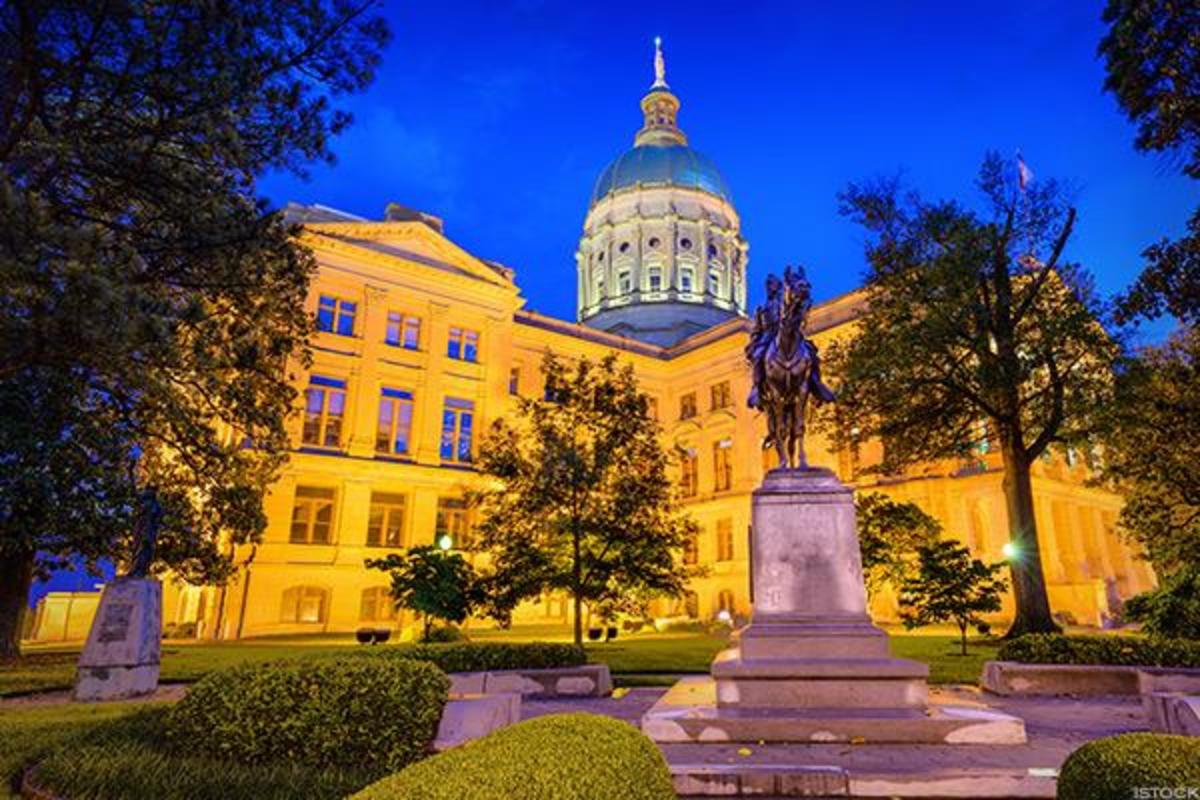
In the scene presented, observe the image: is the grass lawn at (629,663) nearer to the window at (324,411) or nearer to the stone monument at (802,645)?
the stone monument at (802,645)

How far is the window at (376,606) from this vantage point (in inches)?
1369

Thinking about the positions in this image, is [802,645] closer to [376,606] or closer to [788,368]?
[788,368]

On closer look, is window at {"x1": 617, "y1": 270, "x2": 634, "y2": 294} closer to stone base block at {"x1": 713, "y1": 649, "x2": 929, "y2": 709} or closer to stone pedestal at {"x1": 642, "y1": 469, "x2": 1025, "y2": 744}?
stone pedestal at {"x1": 642, "y1": 469, "x2": 1025, "y2": 744}

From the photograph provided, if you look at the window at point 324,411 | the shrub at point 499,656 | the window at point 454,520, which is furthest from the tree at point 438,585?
the window at point 454,520

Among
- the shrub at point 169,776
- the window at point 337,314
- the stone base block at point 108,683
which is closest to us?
the shrub at point 169,776

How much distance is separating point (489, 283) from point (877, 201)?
86.0 feet

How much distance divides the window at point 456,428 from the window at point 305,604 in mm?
10065

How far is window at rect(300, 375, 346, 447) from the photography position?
36.2 m

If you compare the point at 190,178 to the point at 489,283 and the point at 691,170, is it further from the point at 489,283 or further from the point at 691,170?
the point at 691,170

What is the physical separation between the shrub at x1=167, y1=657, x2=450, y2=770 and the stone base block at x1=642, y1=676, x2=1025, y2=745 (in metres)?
2.76

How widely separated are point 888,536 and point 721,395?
24369 mm

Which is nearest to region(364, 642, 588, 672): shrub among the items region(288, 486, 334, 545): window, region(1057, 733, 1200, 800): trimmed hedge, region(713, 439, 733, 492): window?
region(1057, 733, 1200, 800): trimmed hedge

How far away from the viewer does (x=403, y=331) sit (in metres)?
40.3

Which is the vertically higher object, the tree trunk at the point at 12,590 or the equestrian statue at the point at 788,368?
the equestrian statue at the point at 788,368
